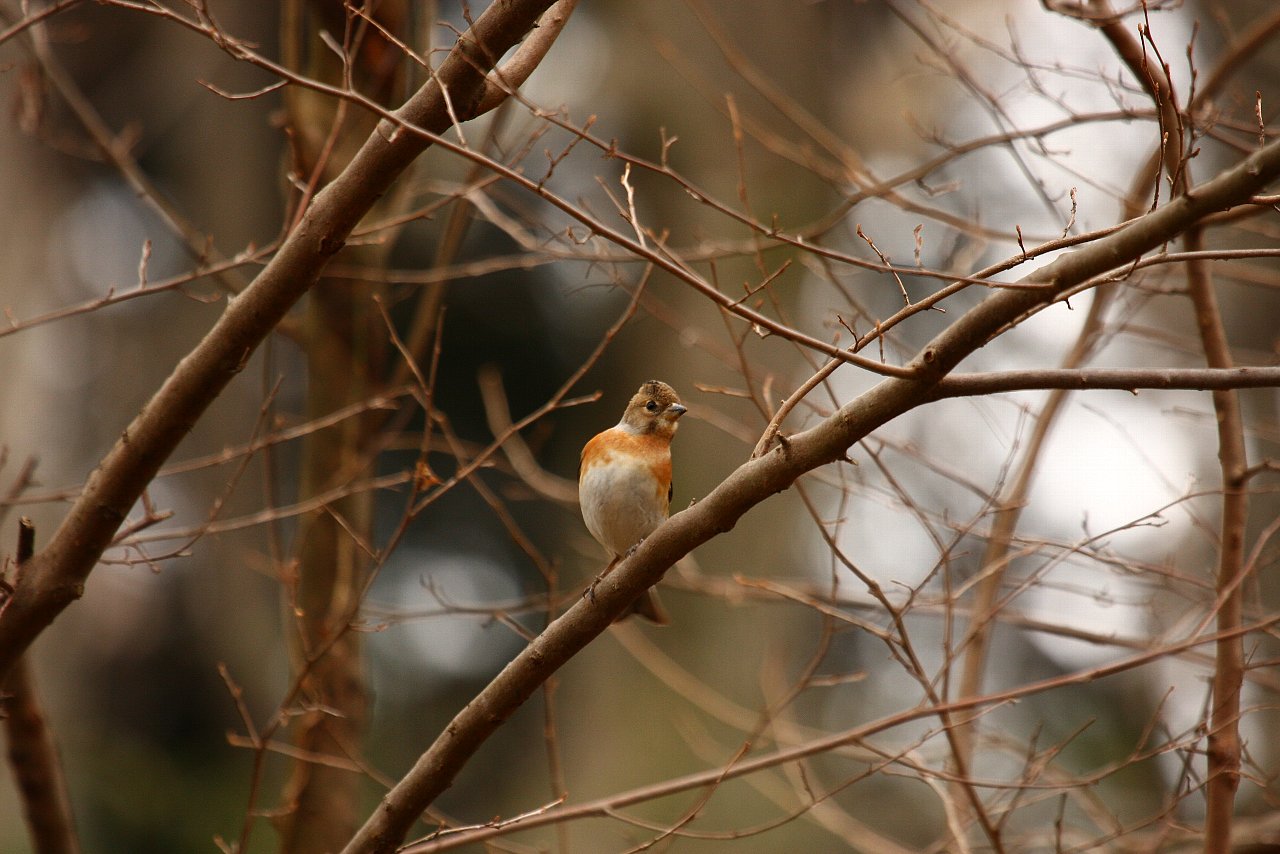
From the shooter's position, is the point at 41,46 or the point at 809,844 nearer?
the point at 41,46

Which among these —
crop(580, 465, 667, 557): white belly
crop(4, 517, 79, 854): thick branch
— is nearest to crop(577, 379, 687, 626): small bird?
crop(580, 465, 667, 557): white belly

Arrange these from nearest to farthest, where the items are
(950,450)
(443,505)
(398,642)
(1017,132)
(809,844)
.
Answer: (1017,132) < (809,844) < (950,450) < (398,642) < (443,505)

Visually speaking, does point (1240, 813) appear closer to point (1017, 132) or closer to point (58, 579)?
point (1017, 132)

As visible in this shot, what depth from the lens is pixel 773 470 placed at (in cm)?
269

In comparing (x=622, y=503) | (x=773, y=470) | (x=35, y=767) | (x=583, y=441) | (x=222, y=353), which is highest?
(x=583, y=441)

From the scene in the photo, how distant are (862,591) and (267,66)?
3638 millimetres

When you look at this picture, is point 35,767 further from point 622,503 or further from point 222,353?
point 622,503

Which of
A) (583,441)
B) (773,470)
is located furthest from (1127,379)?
(583,441)

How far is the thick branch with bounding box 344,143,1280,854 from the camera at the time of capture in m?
2.18

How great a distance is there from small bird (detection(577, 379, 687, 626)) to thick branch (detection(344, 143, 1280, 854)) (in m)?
1.51

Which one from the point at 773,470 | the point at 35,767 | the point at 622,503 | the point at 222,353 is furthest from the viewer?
the point at 622,503

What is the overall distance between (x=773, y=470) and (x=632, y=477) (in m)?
2.14

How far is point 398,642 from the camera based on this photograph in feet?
36.1

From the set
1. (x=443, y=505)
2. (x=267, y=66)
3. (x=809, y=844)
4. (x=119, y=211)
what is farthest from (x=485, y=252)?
(x=267, y=66)
